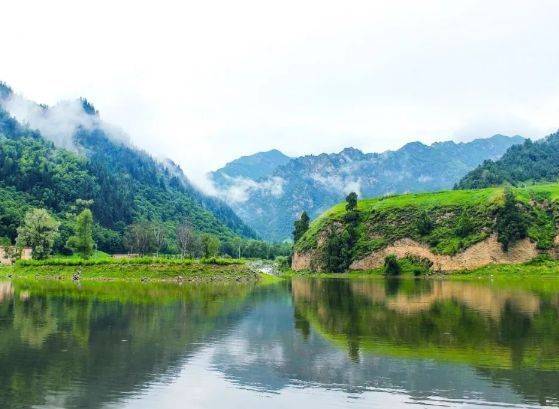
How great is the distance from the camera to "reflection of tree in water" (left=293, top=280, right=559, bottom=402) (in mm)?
29469

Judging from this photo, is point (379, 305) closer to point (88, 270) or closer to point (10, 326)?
point (10, 326)

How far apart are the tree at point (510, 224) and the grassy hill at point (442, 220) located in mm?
1587

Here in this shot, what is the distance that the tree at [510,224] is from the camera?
146m

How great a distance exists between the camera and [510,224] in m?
147

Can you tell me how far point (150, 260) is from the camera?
374 feet

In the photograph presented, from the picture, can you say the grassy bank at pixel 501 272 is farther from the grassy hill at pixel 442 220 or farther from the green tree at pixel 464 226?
the green tree at pixel 464 226

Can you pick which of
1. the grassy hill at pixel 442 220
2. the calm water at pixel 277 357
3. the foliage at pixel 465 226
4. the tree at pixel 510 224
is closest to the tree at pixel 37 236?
the grassy hill at pixel 442 220

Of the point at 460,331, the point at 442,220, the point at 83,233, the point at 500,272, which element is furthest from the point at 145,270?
the point at 442,220

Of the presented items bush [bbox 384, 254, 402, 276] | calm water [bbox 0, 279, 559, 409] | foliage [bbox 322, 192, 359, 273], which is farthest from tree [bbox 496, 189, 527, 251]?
calm water [bbox 0, 279, 559, 409]

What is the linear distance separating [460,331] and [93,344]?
2632cm

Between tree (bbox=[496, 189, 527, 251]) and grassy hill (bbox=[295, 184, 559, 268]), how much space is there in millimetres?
1587

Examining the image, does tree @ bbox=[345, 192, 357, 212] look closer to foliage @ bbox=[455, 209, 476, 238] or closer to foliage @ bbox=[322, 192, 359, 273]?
foliage @ bbox=[322, 192, 359, 273]

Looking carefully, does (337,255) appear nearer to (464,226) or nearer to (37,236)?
(464,226)

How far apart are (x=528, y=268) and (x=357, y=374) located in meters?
124
